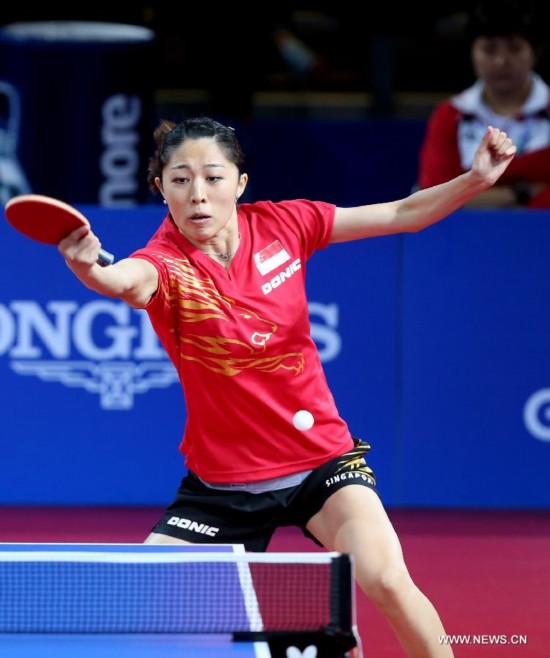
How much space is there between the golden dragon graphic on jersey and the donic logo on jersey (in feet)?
0.38

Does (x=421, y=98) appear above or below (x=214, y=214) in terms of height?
above

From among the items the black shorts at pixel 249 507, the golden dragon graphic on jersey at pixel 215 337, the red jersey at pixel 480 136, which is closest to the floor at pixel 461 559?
the black shorts at pixel 249 507

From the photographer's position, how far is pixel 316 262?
628 centimetres

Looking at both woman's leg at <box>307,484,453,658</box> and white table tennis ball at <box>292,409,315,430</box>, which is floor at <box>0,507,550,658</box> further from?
white table tennis ball at <box>292,409,315,430</box>

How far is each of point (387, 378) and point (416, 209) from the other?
2.35 m

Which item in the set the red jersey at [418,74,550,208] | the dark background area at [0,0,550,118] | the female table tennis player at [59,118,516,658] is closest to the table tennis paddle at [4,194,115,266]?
the female table tennis player at [59,118,516,658]

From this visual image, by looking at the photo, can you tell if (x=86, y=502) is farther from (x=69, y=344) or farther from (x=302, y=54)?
(x=302, y=54)

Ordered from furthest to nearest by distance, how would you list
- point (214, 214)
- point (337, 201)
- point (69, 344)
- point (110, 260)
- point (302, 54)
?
point (302, 54), point (337, 201), point (69, 344), point (214, 214), point (110, 260)

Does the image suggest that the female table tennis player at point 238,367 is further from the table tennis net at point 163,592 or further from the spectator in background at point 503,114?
the spectator in background at point 503,114

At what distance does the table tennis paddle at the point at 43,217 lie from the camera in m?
3.09

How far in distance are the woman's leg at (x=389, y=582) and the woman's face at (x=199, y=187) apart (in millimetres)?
892

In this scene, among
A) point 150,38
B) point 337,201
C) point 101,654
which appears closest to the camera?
point 101,654

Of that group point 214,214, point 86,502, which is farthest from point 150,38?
point 214,214

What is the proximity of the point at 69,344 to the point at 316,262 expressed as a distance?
46.6 inches
